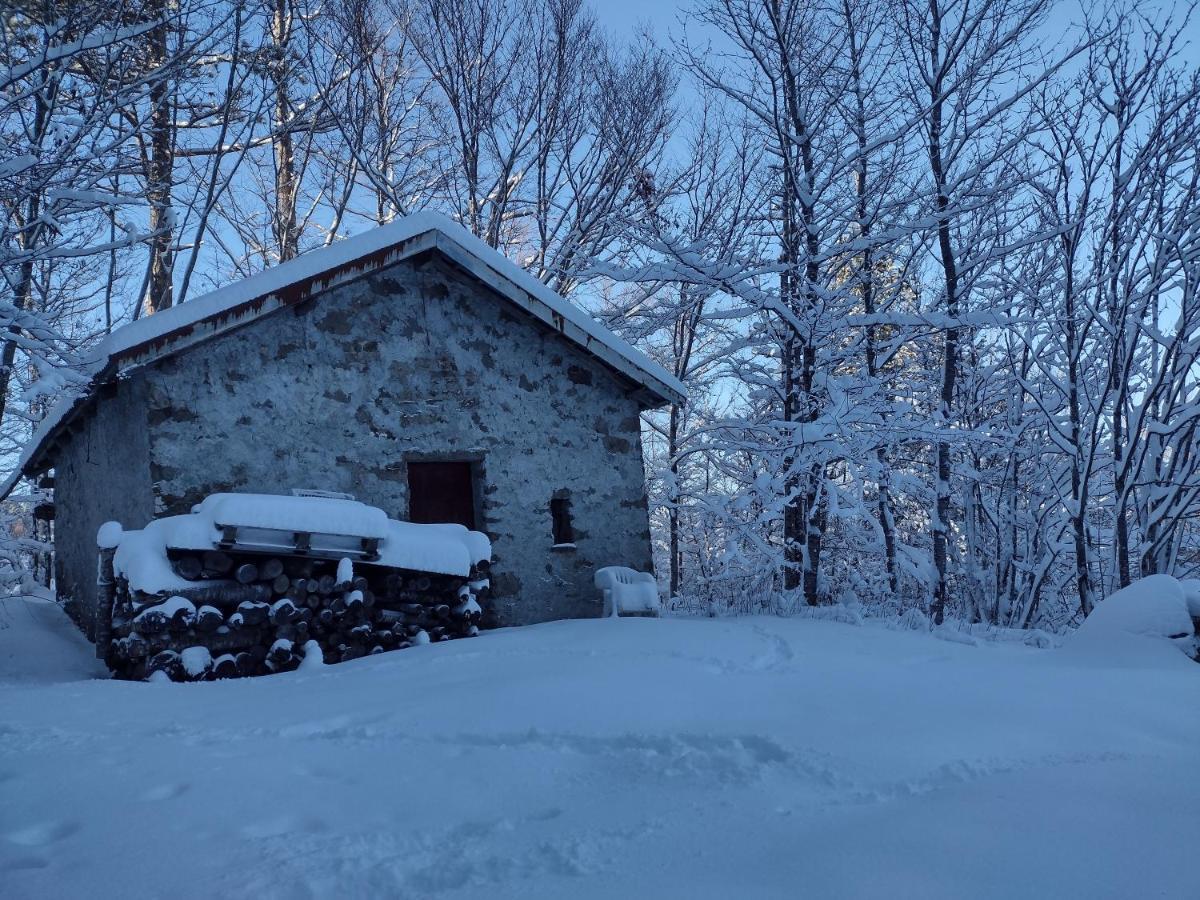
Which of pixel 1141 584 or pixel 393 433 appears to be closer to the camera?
pixel 1141 584

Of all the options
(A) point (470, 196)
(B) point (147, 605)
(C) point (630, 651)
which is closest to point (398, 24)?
(A) point (470, 196)

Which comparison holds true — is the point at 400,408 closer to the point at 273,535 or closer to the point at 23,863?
the point at 273,535

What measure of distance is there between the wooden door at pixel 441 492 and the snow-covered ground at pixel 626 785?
3.88m

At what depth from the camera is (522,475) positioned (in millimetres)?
9164

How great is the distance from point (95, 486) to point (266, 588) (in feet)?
13.9

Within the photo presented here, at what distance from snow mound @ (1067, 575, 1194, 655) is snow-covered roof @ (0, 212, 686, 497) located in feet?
16.3

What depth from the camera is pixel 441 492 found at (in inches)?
355

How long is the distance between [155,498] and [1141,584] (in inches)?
326

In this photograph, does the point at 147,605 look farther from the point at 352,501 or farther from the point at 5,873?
the point at 5,873

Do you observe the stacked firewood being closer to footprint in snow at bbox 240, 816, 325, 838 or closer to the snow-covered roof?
the snow-covered roof

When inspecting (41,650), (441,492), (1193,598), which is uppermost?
(441,492)

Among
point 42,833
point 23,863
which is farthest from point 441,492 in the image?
point 23,863

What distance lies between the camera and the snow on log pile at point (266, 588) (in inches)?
245

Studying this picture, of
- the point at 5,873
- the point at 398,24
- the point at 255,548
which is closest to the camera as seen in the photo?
the point at 5,873
